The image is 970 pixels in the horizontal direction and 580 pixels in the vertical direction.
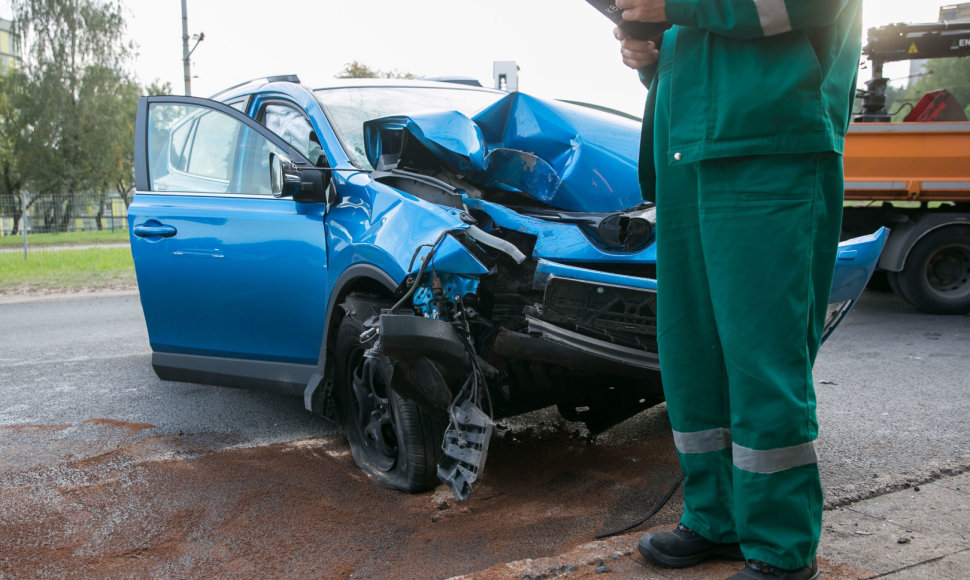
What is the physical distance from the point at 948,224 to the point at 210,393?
22.9 ft

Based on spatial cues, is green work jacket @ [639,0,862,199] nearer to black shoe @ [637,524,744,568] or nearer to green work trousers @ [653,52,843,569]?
green work trousers @ [653,52,843,569]

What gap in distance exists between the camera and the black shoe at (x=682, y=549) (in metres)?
2.44

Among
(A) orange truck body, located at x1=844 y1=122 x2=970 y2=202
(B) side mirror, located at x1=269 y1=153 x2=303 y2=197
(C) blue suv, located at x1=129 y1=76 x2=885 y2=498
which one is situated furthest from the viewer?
(A) orange truck body, located at x1=844 y1=122 x2=970 y2=202

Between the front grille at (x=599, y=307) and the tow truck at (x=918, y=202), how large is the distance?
20.4 ft

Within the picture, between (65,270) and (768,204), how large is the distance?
1492cm

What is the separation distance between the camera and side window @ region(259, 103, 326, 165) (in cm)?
414

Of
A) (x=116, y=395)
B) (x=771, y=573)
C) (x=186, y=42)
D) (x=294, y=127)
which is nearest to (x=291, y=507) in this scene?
(x=771, y=573)

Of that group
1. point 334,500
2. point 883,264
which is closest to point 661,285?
point 334,500

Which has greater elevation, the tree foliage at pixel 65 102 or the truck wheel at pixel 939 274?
the tree foliage at pixel 65 102

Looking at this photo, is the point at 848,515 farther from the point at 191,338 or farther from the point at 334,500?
the point at 191,338

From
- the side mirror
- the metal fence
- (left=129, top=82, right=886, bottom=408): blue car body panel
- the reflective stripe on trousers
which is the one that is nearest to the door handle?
(left=129, top=82, right=886, bottom=408): blue car body panel

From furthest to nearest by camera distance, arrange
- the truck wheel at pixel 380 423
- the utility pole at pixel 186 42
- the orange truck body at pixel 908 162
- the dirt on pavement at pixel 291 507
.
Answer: the utility pole at pixel 186 42, the orange truck body at pixel 908 162, the truck wheel at pixel 380 423, the dirt on pavement at pixel 291 507

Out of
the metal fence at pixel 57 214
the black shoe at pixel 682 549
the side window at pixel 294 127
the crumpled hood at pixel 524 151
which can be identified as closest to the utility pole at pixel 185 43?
the metal fence at pixel 57 214

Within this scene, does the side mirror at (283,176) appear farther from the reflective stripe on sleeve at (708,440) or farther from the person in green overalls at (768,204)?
the reflective stripe on sleeve at (708,440)
